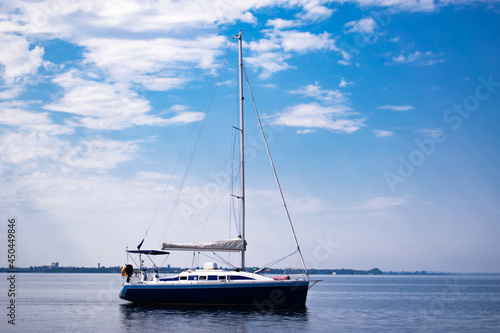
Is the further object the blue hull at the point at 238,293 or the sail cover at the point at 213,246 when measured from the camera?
the sail cover at the point at 213,246

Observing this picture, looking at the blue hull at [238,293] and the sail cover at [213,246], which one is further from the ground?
the sail cover at [213,246]

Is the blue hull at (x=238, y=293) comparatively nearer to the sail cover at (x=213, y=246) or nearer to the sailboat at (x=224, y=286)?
the sailboat at (x=224, y=286)

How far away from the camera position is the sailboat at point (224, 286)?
37.4 metres

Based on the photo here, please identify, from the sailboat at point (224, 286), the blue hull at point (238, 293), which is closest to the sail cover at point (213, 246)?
the sailboat at point (224, 286)

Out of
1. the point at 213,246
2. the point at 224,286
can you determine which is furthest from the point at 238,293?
the point at 213,246

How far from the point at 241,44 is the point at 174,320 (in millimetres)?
23317

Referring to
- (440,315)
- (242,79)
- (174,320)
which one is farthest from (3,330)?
(440,315)

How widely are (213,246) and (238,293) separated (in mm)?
4246

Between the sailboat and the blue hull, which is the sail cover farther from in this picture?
the blue hull

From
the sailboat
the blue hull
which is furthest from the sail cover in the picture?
the blue hull

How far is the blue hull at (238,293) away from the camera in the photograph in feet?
122

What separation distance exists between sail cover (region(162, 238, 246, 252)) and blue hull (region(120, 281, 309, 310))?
9.09ft

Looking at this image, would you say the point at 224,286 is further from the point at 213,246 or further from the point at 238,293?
the point at 213,246

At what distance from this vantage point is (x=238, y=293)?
37.4m
